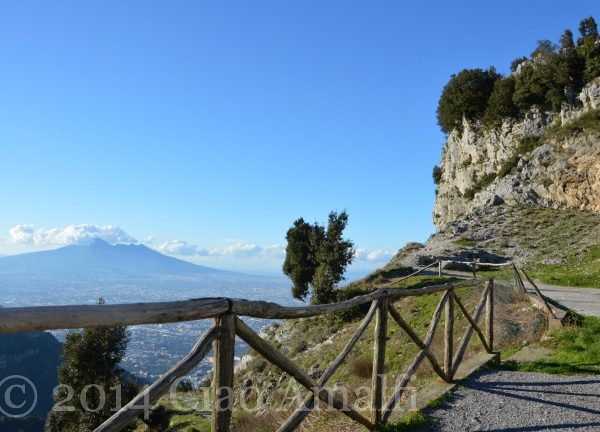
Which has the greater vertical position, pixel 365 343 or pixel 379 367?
pixel 379 367

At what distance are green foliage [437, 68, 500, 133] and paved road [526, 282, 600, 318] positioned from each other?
4604 cm

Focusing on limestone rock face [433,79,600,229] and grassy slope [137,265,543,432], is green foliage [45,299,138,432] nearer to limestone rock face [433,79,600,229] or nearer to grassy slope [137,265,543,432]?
grassy slope [137,265,543,432]

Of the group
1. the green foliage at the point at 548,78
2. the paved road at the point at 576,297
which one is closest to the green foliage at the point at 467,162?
the green foliage at the point at 548,78

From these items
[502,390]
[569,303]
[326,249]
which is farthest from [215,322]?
[326,249]

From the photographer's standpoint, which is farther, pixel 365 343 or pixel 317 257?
pixel 317 257

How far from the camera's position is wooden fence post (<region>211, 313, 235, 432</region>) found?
3471mm

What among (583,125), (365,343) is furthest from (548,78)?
(365,343)

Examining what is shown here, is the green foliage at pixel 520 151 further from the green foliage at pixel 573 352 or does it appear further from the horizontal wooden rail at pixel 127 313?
the horizontal wooden rail at pixel 127 313

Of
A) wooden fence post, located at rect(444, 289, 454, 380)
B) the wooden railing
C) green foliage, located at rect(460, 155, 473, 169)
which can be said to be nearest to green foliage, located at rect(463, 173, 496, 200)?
green foliage, located at rect(460, 155, 473, 169)

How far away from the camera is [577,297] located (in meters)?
16.9

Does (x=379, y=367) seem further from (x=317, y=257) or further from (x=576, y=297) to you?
(x=317, y=257)

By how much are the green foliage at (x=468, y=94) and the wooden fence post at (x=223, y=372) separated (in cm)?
6456

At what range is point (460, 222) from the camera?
40.6 m

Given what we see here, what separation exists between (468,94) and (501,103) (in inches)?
308
